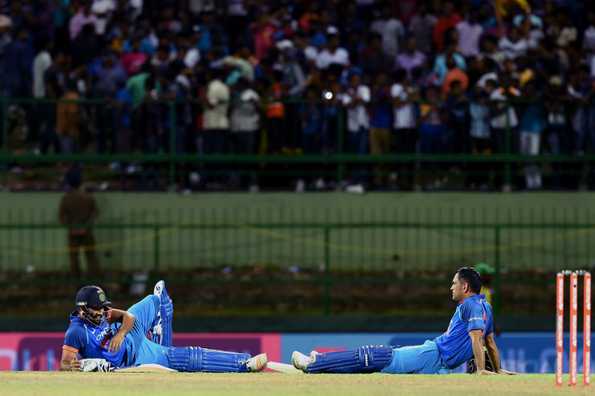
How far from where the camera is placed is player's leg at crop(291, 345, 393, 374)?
17062 mm

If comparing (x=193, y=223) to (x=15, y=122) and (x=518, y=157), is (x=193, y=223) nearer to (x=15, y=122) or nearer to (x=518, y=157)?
(x=15, y=122)

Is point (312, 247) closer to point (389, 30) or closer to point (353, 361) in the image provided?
point (389, 30)

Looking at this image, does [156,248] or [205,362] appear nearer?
[205,362]

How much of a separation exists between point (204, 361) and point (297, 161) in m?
8.72

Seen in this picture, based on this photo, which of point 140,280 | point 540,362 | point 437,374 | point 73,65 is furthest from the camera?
point 73,65

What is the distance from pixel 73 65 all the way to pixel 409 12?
5.77 meters

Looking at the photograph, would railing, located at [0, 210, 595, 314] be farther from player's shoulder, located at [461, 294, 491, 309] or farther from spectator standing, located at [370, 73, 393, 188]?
player's shoulder, located at [461, 294, 491, 309]

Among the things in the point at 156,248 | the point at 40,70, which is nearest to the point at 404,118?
the point at 156,248

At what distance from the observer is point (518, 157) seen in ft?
83.9

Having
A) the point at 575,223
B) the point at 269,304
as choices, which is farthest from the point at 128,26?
the point at 575,223

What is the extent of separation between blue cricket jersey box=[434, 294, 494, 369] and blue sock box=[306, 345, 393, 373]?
24.8 inches

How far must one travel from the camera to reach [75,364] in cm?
1677

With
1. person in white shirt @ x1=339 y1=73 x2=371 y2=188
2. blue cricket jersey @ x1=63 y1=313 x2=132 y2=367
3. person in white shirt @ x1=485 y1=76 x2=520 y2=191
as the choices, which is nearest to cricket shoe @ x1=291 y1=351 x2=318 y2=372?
blue cricket jersey @ x1=63 y1=313 x2=132 y2=367

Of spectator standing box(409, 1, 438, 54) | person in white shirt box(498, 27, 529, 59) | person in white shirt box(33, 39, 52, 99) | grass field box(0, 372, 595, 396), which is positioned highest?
spectator standing box(409, 1, 438, 54)
